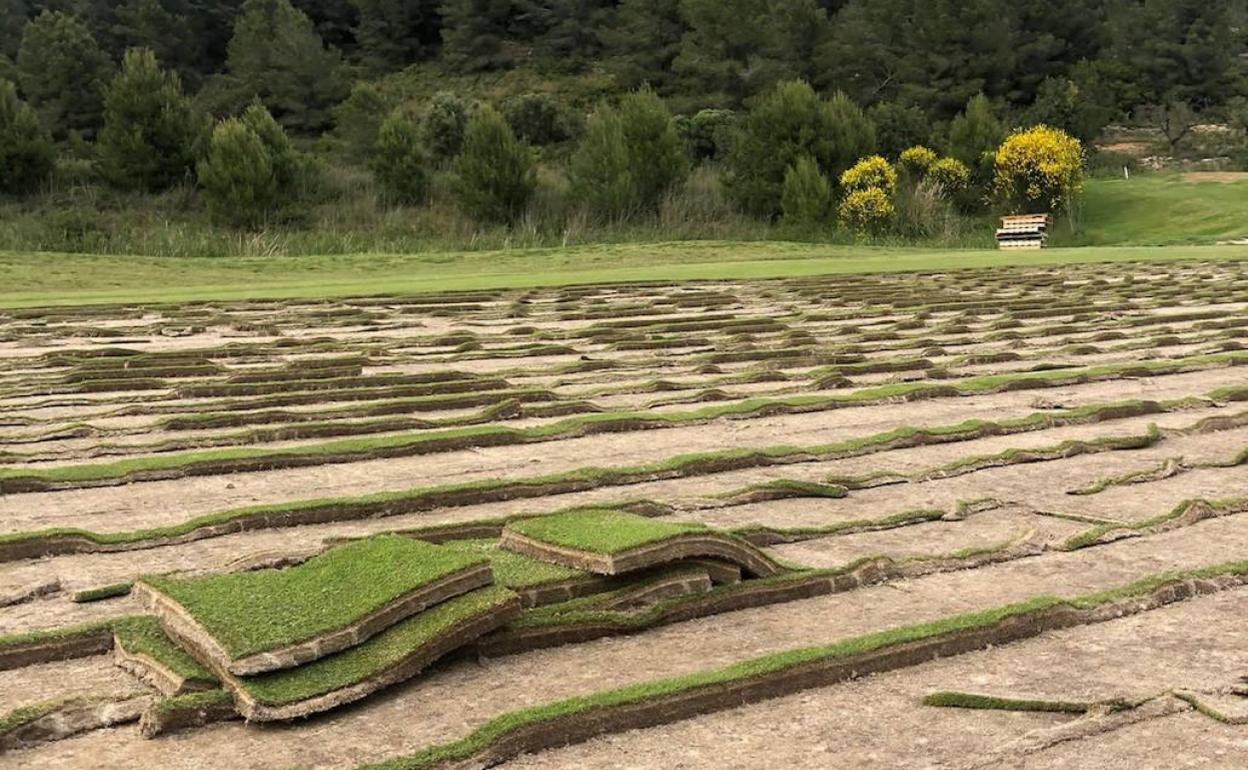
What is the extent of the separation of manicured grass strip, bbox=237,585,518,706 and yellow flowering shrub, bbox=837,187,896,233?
1523 inches

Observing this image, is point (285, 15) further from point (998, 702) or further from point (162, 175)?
point (998, 702)

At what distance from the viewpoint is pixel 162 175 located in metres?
46.5

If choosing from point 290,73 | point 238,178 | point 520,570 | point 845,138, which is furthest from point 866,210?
point 520,570

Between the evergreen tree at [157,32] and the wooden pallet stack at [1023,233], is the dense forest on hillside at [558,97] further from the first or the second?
the wooden pallet stack at [1023,233]

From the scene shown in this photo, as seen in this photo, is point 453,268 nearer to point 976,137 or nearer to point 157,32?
point 976,137

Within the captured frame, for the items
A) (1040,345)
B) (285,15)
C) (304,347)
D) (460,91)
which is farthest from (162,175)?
(1040,345)

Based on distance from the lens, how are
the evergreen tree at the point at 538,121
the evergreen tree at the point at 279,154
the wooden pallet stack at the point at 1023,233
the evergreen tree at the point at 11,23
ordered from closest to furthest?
the wooden pallet stack at the point at 1023,233
the evergreen tree at the point at 279,154
the evergreen tree at the point at 538,121
the evergreen tree at the point at 11,23

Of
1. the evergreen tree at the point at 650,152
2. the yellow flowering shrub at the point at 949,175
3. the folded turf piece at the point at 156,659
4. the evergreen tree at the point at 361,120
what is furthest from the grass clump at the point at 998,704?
the evergreen tree at the point at 361,120

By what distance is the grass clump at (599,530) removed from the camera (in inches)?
200

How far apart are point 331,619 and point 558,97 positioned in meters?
67.1

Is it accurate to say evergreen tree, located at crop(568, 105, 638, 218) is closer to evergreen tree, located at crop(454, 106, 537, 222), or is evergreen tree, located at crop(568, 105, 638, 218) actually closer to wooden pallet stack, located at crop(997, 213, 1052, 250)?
evergreen tree, located at crop(454, 106, 537, 222)

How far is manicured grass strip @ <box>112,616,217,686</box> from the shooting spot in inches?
167

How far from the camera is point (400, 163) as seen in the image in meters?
44.5

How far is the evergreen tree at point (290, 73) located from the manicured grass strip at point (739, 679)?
2408 inches
